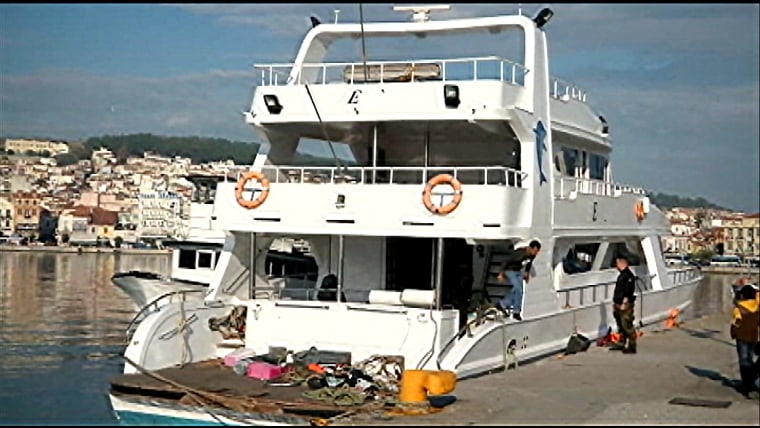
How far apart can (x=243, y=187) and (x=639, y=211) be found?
981 cm

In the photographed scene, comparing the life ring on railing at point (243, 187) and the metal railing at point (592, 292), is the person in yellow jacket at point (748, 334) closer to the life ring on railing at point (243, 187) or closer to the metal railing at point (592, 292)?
the metal railing at point (592, 292)

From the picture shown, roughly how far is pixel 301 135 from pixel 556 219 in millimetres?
4385

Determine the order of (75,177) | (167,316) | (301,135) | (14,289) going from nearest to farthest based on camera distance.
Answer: (167,316)
(301,135)
(14,289)
(75,177)

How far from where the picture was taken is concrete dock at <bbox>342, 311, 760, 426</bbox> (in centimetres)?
1035

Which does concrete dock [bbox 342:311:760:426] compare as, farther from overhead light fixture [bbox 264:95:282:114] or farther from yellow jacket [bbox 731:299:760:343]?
overhead light fixture [bbox 264:95:282:114]

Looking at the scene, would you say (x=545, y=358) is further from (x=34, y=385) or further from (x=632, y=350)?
(x=34, y=385)

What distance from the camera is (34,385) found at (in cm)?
2034

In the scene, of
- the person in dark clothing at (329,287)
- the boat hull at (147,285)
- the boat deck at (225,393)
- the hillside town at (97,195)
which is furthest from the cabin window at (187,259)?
the boat deck at (225,393)

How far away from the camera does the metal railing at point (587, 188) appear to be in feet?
61.9

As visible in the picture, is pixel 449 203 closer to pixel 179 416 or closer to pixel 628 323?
pixel 628 323

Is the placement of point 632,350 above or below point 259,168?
below

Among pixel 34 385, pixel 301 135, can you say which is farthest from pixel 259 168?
pixel 34 385

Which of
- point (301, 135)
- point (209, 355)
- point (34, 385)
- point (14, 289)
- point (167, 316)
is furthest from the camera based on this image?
point (14, 289)

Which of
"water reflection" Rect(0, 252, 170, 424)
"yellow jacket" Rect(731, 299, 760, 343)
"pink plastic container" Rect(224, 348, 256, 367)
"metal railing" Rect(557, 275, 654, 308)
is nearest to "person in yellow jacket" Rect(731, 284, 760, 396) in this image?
"yellow jacket" Rect(731, 299, 760, 343)
